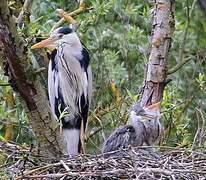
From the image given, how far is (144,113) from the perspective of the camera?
12.0 feet

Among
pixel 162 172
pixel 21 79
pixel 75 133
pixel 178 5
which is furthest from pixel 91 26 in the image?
pixel 162 172

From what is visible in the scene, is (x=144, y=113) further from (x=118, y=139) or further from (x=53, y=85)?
(x=53, y=85)

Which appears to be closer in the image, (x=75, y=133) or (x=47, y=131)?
(x=47, y=131)

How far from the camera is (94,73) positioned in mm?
4586

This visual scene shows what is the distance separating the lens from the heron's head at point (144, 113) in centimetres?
350

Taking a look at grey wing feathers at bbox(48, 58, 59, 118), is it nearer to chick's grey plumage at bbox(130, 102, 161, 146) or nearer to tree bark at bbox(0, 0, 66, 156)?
chick's grey plumage at bbox(130, 102, 161, 146)

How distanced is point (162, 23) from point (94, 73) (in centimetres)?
138

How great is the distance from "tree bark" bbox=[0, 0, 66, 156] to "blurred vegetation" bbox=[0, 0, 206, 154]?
794mm

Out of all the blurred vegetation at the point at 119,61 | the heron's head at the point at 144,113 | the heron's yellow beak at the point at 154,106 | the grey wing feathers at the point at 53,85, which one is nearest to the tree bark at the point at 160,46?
the heron's yellow beak at the point at 154,106

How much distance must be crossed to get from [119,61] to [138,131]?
1.36 metres

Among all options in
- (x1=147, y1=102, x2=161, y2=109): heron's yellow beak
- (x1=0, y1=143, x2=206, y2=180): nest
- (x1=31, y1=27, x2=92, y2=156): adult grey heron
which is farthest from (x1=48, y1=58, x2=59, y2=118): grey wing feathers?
(x1=0, y1=143, x2=206, y2=180): nest

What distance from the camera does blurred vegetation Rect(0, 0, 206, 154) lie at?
12.6 feet

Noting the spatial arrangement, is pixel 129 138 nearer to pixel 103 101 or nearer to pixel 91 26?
pixel 103 101

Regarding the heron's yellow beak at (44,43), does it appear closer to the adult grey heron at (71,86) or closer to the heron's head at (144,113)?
the adult grey heron at (71,86)
